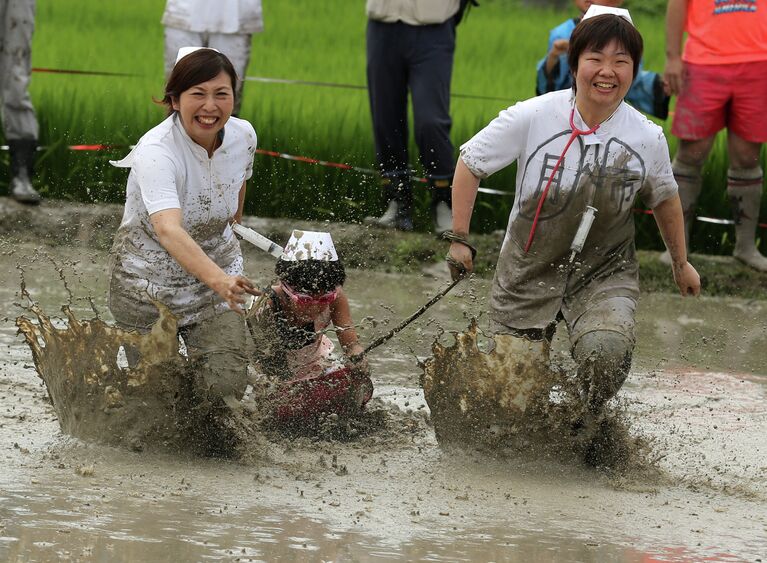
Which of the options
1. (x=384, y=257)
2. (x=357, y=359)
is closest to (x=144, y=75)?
(x=384, y=257)

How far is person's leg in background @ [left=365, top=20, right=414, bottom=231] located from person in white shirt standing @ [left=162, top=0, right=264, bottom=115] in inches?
27.1

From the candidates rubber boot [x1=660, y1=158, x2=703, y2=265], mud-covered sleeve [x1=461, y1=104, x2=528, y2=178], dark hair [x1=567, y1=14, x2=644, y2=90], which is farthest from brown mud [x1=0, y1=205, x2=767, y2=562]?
rubber boot [x1=660, y1=158, x2=703, y2=265]

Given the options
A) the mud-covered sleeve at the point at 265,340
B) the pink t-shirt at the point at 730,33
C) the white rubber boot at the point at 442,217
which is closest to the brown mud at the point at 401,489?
the mud-covered sleeve at the point at 265,340

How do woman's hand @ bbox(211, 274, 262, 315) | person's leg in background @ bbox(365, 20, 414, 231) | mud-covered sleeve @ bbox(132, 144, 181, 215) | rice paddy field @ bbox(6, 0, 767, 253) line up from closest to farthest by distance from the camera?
1. woman's hand @ bbox(211, 274, 262, 315)
2. mud-covered sleeve @ bbox(132, 144, 181, 215)
3. person's leg in background @ bbox(365, 20, 414, 231)
4. rice paddy field @ bbox(6, 0, 767, 253)

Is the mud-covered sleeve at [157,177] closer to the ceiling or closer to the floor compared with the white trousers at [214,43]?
closer to the floor

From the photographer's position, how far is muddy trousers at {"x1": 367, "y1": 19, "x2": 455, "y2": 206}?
8008 mm

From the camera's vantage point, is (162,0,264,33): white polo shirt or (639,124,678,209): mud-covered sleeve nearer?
(639,124,678,209): mud-covered sleeve

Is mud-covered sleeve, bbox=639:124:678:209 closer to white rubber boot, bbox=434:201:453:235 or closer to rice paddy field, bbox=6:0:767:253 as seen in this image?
white rubber boot, bbox=434:201:453:235

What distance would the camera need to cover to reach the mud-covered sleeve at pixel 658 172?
5102mm

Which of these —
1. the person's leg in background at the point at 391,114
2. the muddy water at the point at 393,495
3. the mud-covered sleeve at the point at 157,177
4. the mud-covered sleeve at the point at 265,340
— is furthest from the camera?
the person's leg in background at the point at 391,114

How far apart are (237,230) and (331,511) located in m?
1.11

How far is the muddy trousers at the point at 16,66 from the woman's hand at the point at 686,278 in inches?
171

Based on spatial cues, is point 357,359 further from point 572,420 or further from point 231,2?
point 231,2

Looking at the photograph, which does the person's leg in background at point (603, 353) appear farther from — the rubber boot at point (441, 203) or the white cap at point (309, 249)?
the rubber boot at point (441, 203)
